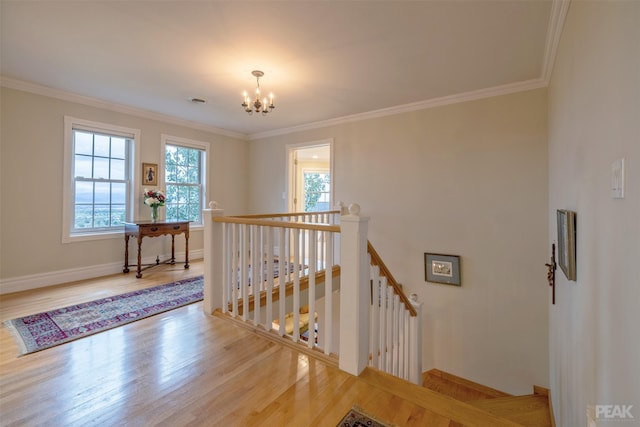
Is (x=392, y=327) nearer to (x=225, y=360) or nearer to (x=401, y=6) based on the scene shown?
(x=225, y=360)

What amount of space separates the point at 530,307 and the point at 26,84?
624 centimetres

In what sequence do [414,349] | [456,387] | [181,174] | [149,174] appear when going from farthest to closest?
1. [181,174]
2. [149,174]
3. [456,387]
4. [414,349]

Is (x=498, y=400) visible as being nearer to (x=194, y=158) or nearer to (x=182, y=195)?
(x=182, y=195)

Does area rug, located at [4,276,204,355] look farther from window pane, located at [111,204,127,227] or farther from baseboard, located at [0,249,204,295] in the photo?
window pane, located at [111,204,127,227]

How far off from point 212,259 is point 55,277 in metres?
2.57

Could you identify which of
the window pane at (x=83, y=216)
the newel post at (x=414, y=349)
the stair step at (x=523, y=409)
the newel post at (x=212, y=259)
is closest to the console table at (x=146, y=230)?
the window pane at (x=83, y=216)

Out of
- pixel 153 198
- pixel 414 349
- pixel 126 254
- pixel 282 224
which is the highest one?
pixel 153 198

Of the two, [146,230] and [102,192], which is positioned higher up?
[102,192]

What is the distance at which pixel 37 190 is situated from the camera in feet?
11.1

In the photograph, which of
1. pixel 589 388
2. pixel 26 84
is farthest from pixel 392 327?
pixel 26 84

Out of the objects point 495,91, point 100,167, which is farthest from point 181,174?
point 495,91

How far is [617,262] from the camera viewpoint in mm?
905

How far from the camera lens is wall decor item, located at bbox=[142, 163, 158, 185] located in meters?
4.31

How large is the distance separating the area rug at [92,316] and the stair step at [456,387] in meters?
3.01
